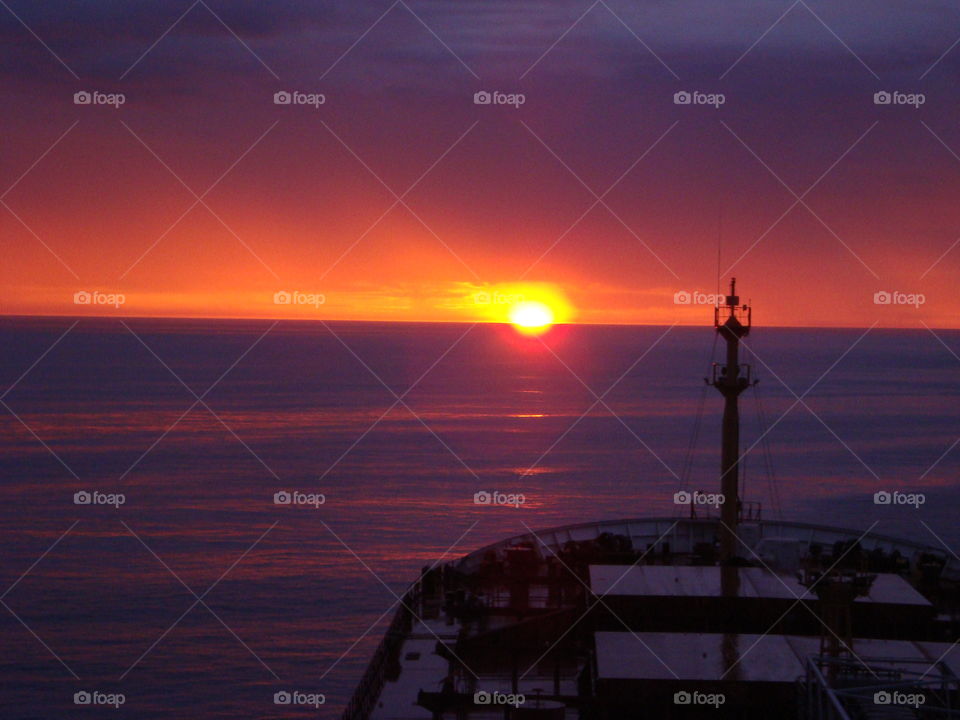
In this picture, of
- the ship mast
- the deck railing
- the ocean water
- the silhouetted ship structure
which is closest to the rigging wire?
the ocean water

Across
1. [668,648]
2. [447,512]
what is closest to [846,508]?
[447,512]

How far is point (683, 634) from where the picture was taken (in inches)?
633

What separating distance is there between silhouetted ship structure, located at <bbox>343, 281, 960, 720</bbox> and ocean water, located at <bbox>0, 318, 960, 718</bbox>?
7.83 metres

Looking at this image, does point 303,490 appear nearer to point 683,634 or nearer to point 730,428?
point 730,428

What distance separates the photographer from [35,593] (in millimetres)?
36344

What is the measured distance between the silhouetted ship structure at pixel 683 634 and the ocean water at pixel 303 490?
7.83m

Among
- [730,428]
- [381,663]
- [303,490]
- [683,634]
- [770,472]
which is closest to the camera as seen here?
[683,634]

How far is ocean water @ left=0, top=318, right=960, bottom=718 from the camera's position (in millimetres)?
30625

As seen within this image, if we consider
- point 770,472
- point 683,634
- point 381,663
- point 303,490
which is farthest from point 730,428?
point 770,472

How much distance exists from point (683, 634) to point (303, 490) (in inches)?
1708

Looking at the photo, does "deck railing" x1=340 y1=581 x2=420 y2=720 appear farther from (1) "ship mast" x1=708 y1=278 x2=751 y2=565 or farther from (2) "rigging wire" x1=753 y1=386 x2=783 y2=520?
(2) "rigging wire" x1=753 y1=386 x2=783 y2=520

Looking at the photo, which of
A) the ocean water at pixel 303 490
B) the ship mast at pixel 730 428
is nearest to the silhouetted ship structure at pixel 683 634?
the ship mast at pixel 730 428

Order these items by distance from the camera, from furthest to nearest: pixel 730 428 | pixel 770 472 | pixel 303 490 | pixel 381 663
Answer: pixel 770 472
pixel 303 490
pixel 730 428
pixel 381 663

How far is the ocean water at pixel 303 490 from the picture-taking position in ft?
100
